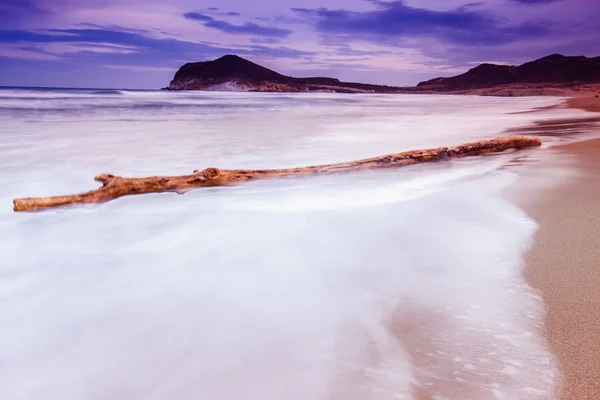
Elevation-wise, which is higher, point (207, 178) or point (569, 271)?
point (207, 178)

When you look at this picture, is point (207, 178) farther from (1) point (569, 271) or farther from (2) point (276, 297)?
(1) point (569, 271)

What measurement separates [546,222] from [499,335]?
178 cm

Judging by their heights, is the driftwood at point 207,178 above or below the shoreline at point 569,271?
above

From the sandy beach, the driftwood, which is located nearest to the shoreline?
the sandy beach

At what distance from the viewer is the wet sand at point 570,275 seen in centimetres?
159

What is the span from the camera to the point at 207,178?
4.61 m

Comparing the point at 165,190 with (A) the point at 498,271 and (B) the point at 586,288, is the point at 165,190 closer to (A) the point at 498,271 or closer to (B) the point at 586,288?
(A) the point at 498,271

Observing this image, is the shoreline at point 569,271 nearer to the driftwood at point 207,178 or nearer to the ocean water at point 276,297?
the ocean water at point 276,297

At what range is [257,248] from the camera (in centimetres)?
312

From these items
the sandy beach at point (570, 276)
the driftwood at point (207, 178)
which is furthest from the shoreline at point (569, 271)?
the driftwood at point (207, 178)

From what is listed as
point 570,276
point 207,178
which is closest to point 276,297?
point 570,276

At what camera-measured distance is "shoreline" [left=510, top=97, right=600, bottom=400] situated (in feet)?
5.23

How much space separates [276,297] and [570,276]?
1564 millimetres

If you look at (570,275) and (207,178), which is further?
(207,178)
